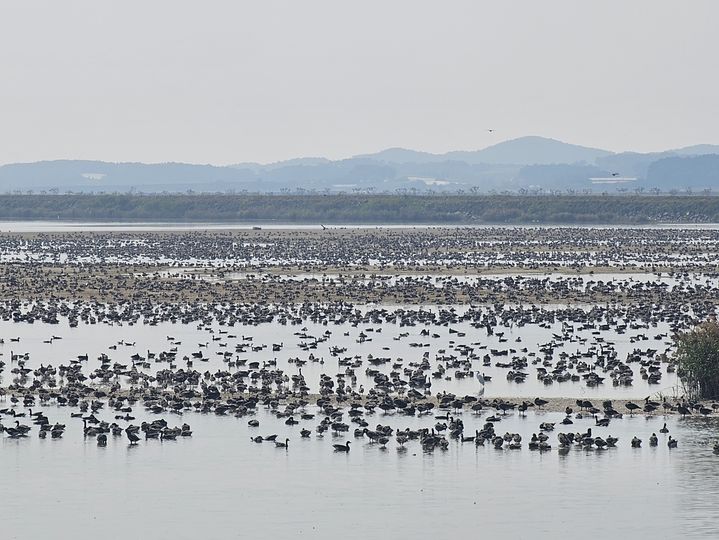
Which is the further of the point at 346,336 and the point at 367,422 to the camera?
the point at 346,336

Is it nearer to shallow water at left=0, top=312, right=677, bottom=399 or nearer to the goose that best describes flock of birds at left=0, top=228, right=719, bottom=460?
the goose

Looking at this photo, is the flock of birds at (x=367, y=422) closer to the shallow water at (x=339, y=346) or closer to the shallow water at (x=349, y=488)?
the shallow water at (x=349, y=488)

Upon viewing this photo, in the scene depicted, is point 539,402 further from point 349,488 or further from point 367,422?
point 349,488

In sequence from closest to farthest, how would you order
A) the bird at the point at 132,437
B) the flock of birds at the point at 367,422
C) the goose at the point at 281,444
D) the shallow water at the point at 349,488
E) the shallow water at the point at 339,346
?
1. the shallow water at the point at 349,488
2. the goose at the point at 281,444
3. the flock of birds at the point at 367,422
4. the bird at the point at 132,437
5. the shallow water at the point at 339,346

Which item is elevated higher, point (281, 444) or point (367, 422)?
point (367, 422)

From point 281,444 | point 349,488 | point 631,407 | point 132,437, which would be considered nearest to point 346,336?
point 631,407

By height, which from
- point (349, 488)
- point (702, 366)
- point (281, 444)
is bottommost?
point (349, 488)

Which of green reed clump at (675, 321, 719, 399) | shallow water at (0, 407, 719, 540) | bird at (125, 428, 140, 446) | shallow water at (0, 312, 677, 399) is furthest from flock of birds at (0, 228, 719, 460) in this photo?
green reed clump at (675, 321, 719, 399)

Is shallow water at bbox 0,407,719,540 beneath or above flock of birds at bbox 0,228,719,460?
beneath

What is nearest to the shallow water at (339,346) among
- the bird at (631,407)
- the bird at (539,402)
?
the bird at (539,402)

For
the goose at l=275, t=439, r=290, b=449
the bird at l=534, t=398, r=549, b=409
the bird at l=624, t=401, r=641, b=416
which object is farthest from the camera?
the bird at l=534, t=398, r=549, b=409

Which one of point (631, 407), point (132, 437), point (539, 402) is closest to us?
point (132, 437)

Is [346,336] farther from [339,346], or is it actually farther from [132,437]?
[132,437]

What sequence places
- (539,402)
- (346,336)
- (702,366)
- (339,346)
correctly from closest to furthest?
(539,402)
(702,366)
(339,346)
(346,336)
